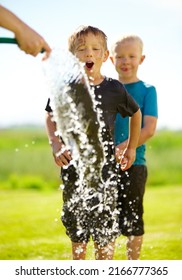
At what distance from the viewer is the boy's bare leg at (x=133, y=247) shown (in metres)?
1.68

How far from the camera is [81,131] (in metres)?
1.47

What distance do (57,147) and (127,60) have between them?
0.33 m

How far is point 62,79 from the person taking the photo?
1.44 metres

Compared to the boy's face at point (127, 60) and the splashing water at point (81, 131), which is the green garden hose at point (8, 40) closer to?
the splashing water at point (81, 131)

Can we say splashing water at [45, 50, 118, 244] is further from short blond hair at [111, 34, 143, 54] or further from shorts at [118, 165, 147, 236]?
short blond hair at [111, 34, 143, 54]

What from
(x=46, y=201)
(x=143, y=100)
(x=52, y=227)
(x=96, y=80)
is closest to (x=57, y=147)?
(x=96, y=80)

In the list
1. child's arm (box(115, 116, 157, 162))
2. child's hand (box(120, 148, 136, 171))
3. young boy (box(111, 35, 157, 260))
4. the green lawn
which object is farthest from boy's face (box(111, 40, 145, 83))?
the green lawn

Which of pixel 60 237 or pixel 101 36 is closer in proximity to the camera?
pixel 101 36

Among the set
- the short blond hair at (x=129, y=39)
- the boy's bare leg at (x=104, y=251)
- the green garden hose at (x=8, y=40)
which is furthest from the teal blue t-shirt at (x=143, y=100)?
the green garden hose at (x=8, y=40)

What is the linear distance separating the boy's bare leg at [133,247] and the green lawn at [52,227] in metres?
0.10
